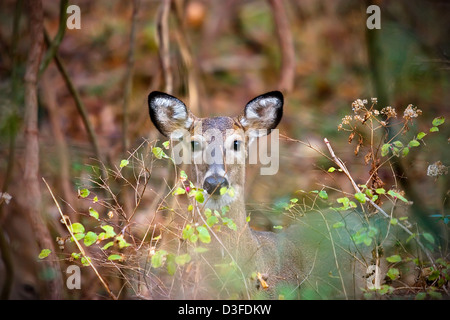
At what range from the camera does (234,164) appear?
6016 mm

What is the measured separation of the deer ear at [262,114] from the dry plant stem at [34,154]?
230cm

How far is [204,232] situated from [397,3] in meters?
7.13

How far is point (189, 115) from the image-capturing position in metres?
6.32

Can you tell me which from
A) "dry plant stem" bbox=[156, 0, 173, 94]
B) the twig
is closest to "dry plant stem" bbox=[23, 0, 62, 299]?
the twig

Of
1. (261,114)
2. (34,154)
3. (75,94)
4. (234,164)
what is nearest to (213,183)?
(234,164)

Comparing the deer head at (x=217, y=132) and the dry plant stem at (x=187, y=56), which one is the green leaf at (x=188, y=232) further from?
the dry plant stem at (x=187, y=56)

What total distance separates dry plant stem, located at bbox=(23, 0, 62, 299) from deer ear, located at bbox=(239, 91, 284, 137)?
7.54 feet

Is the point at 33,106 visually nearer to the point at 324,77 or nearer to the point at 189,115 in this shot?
the point at 189,115

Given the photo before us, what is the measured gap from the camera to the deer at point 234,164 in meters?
5.69

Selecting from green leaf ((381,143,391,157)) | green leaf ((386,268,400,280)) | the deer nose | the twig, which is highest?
the twig

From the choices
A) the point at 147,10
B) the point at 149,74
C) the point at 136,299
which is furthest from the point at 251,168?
the point at 147,10

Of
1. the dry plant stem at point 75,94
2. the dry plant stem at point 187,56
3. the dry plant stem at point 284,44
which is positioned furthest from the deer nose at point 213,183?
the dry plant stem at point 284,44

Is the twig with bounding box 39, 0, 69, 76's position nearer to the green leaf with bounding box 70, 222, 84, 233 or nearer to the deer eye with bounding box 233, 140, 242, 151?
the deer eye with bounding box 233, 140, 242, 151

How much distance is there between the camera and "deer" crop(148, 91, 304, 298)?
18.7 feet
